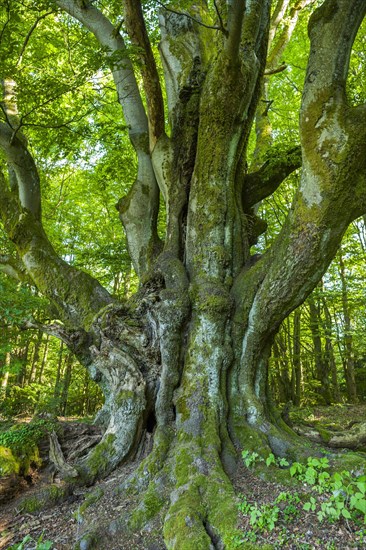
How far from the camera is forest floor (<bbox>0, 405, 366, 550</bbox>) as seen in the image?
2121mm

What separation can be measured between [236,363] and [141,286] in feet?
4.91

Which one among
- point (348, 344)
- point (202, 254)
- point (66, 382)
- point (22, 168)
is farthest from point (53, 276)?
point (348, 344)

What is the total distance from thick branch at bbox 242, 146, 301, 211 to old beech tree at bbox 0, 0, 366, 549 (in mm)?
19

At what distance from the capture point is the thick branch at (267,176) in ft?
16.0

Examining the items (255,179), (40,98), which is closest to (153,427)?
(255,179)

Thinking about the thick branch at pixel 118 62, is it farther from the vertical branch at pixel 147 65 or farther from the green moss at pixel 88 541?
the green moss at pixel 88 541

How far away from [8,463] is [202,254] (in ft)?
10.5

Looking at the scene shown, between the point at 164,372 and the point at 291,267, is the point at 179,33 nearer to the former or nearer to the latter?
the point at 291,267

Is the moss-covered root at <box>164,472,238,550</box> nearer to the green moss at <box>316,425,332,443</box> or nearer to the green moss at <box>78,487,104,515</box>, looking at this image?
the green moss at <box>78,487,104,515</box>

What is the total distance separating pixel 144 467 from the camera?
322 cm

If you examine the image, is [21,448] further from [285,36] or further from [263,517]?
[285,36]

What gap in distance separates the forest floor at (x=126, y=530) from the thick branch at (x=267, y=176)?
346cm

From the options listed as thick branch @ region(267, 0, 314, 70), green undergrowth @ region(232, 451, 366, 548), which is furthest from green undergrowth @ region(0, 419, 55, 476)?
thick branch @ region(267, 0, 314, 70)

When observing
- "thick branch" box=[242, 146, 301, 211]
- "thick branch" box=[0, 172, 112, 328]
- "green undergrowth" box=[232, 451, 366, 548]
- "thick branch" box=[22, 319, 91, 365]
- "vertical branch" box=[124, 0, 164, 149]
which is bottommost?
"green undergrowth" box=[232, 451, 366, 548]
